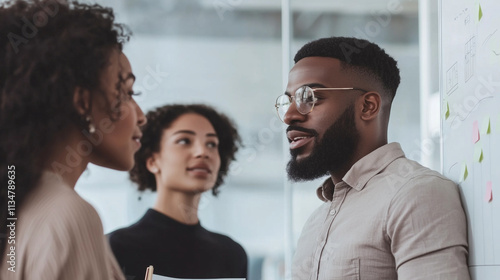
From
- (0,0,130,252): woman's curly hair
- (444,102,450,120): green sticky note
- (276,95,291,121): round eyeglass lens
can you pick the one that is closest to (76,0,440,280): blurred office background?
(276,95,291,121): round eyeglass lens

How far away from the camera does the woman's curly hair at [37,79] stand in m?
1.06

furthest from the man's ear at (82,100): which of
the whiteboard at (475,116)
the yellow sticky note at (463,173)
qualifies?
the yellow sticky note at (463,173)

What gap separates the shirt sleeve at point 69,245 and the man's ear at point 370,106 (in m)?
1.12

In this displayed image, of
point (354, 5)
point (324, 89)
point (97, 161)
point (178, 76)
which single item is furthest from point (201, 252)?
point (354, 5)

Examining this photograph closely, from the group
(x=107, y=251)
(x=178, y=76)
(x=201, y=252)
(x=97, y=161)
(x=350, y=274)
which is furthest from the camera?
(x=178, y=76)

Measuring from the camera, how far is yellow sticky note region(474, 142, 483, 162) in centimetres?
153

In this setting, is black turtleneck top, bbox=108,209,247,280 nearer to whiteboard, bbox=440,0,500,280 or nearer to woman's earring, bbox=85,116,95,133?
whiteboard, bbox=440,0,500,280

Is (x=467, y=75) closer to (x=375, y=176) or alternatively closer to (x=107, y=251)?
(x=375, y=176)

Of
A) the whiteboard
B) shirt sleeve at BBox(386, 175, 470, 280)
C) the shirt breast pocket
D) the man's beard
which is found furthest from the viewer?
the man's beard

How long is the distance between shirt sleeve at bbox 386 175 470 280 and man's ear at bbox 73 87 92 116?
0.82 meters

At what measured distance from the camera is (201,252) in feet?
9.16

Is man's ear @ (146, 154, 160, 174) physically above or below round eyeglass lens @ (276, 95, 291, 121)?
above

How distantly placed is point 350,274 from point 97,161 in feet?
2.41

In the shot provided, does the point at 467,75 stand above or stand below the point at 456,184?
above
